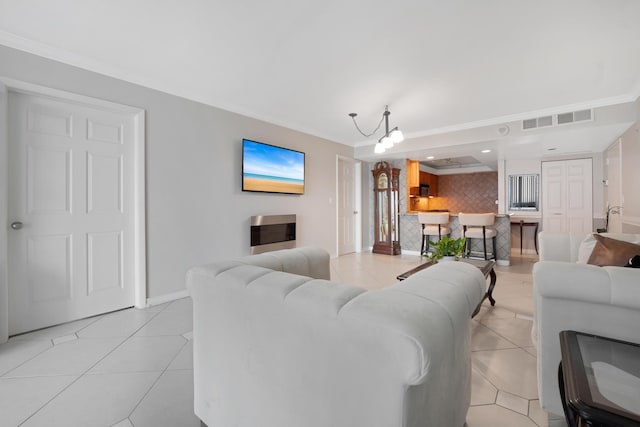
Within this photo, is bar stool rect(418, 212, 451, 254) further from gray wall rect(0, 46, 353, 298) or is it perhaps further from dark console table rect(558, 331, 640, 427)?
dark console table rect(558, 331, 640, 427)

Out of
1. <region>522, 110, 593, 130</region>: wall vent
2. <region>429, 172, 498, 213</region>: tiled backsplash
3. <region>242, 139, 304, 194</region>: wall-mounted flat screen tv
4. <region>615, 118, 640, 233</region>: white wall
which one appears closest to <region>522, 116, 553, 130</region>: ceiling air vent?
<region>522, 110, 593, 130</region>: wall vent

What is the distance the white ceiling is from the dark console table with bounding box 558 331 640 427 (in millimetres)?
2073

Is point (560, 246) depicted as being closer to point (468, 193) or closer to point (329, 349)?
point (329, 349)

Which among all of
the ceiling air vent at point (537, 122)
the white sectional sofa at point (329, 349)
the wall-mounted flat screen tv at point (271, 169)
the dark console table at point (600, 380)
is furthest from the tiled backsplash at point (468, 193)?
the white sectional sofa at point (329, 349)

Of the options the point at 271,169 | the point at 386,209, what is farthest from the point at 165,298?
the point at 386,209

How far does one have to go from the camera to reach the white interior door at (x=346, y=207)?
600cm

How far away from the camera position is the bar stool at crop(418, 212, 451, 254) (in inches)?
209

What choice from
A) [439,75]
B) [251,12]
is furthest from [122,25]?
[439,75]

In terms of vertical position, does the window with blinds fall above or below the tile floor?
above

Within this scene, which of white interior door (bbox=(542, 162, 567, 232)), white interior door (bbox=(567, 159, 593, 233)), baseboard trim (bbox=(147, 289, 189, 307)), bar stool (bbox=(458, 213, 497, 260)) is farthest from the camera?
white interior door (bbox=(542, 162, 567, 232))

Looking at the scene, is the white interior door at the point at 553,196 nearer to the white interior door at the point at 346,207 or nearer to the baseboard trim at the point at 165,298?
the white interior door at the point at 346,207

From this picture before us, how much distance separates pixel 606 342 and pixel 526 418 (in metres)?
0.59

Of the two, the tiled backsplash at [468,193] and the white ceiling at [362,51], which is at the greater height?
the white ceiling at [362,51]

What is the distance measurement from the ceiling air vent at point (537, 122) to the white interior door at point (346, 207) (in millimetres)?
3026
